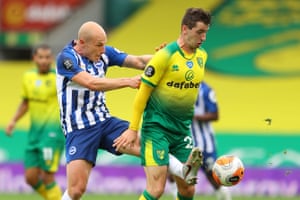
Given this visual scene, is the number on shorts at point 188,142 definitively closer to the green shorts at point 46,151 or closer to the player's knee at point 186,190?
the player's knee at point 186,190

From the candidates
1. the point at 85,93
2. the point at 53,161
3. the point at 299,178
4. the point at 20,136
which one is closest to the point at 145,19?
the point at 20,136

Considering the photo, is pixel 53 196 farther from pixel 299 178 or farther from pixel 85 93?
pixel 299 178

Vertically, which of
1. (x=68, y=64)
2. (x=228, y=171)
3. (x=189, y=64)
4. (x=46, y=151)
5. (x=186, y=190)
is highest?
(x=189, y=64)

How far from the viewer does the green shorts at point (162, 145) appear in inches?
396

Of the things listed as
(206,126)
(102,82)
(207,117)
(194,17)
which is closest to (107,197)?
(206,126)

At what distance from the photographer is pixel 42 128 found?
45.3ft

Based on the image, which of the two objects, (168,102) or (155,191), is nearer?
(155,191)

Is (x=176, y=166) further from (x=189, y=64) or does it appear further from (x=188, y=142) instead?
(x=189, y=64)

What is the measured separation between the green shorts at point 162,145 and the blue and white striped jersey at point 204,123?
3.34 m

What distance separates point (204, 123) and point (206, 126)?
5 cm

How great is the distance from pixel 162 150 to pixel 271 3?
1289cm

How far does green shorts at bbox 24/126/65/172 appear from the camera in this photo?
533 inches

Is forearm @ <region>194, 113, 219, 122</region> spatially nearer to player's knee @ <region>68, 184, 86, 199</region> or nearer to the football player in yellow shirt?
the football player in yellow shirt

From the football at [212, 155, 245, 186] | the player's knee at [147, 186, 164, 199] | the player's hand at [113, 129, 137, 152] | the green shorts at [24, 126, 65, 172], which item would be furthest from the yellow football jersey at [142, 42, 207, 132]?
the green shorts at [24, 126, 65, 172]
